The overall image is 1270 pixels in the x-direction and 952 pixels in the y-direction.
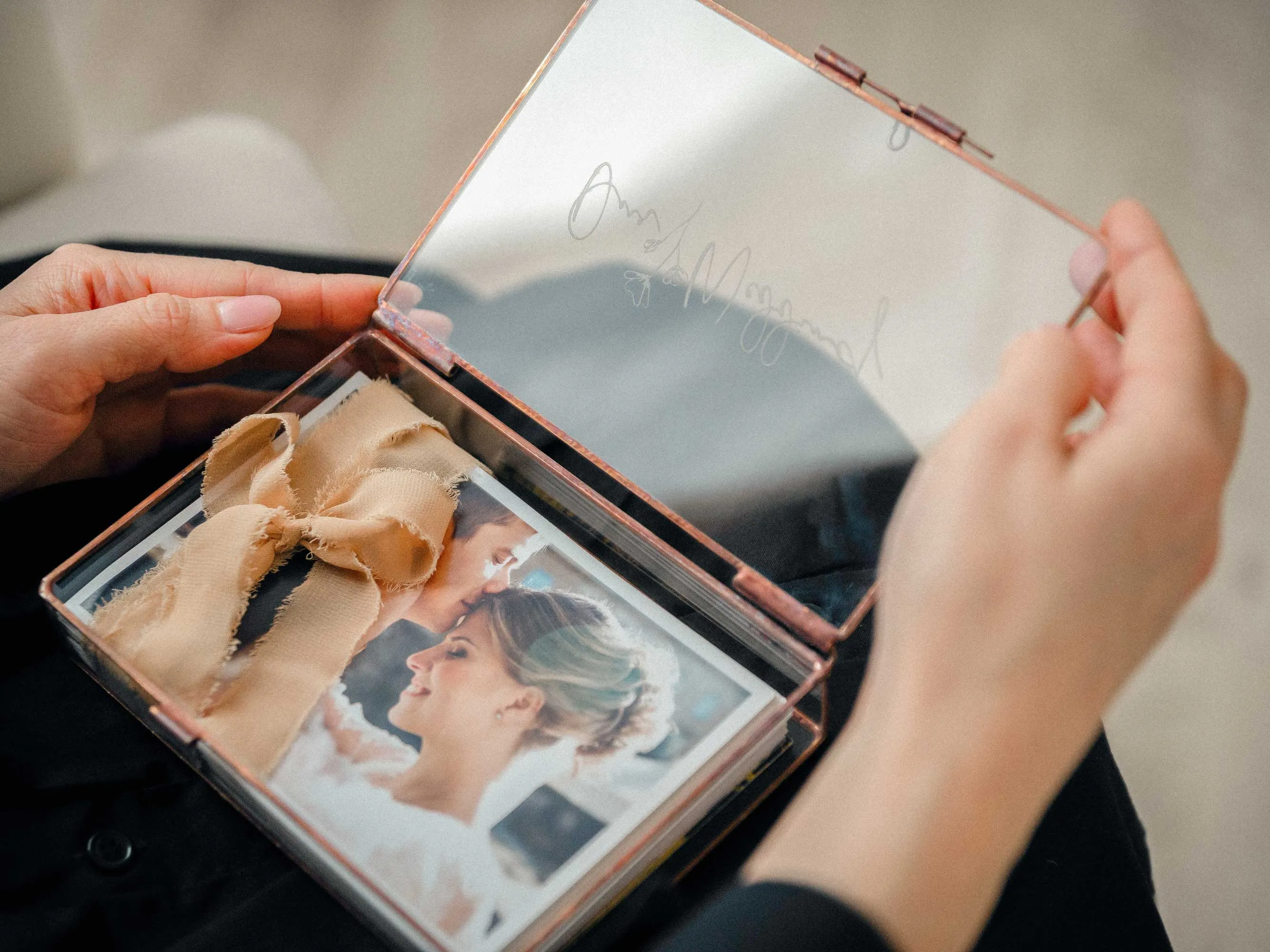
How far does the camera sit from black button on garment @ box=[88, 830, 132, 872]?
58 cm

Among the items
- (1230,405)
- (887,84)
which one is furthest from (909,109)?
(887,84)

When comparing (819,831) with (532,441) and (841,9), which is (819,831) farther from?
(841,9)

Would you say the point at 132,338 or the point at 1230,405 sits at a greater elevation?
the point at 1230,405

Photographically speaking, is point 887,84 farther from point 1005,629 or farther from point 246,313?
point 1005,629

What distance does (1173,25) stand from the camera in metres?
1.53

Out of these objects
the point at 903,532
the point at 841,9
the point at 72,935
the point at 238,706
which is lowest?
the point at 72,935

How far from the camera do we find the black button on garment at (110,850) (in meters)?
0.58

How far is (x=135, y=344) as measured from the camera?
641 millimetres

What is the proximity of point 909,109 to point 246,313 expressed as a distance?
423mm

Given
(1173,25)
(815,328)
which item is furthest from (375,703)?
(1173,25)

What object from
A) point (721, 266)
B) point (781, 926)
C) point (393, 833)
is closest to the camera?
point (781, 926)

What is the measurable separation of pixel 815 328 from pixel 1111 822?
0.36 metres

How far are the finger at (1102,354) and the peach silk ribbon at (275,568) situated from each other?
363 mm
